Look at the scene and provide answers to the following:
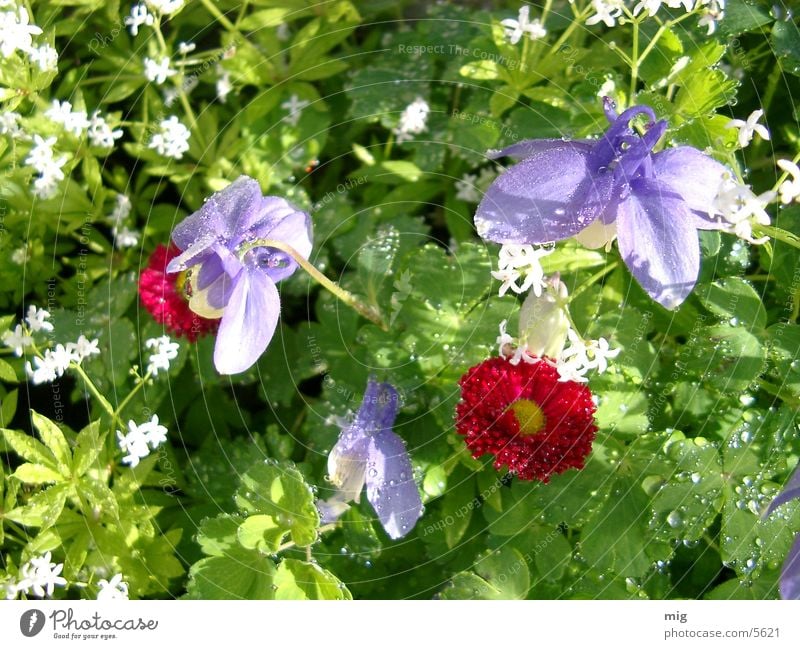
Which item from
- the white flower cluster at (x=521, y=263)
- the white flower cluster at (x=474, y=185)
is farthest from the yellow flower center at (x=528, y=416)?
the white flower cluster at (x=474, y=185)

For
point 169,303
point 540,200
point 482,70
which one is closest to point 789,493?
point 540,200

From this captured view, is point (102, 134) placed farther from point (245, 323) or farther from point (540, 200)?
point (540, 200)

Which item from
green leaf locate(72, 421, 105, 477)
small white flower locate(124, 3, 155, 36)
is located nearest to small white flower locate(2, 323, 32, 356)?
green leaf locate(72, 421, 105, 477)

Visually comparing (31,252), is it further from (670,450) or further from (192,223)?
(670,450)

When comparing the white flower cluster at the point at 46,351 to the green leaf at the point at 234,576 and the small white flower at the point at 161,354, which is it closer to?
the small white flower at the point at 161,354
